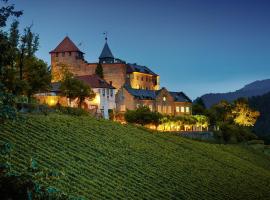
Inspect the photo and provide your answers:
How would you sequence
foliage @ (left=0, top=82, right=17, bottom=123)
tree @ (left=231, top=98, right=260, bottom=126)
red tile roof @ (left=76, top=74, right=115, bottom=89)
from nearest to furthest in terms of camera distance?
foliage @ (left=0, top=82, right=17, bottom=123)
red tile roof @ (left=76, top=74, right=115, bottom=89)
tree @ (left=231, top=98, right=260, bottom=126)

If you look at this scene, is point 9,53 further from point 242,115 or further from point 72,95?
point 242,115

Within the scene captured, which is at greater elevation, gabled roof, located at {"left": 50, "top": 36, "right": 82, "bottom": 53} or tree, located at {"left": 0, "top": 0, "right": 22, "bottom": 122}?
gabled roof, located at {"left": 50, "top": 36, "right": 82, "bottom": 53}

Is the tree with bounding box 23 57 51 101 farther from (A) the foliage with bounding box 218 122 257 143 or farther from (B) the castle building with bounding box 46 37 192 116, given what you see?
(A) the foliage with bounding box 218 122 257 143

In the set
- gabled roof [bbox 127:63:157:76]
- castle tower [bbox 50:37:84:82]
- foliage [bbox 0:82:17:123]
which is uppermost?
castle tower [bbox 50:37:84:82]

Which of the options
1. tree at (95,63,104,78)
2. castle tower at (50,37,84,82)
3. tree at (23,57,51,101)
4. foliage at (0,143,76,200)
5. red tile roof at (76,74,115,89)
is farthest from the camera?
castle tower at (50,37,84,82)

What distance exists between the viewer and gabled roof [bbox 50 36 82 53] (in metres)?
111

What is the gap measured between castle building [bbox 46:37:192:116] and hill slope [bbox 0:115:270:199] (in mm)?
45974

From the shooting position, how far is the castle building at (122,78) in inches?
3979

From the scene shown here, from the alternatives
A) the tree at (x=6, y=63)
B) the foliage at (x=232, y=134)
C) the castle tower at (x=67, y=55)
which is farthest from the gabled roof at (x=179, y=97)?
the tree at (x=6, y=63)

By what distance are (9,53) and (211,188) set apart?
1012 inches

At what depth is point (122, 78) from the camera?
4491 inches

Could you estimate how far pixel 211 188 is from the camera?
38812 millimetres

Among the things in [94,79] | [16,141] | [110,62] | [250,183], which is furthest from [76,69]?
[16,141]

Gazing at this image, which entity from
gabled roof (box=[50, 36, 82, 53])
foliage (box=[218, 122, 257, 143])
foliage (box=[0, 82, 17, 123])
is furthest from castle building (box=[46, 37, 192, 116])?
foliage (box=[0, 82, 17, 123])
